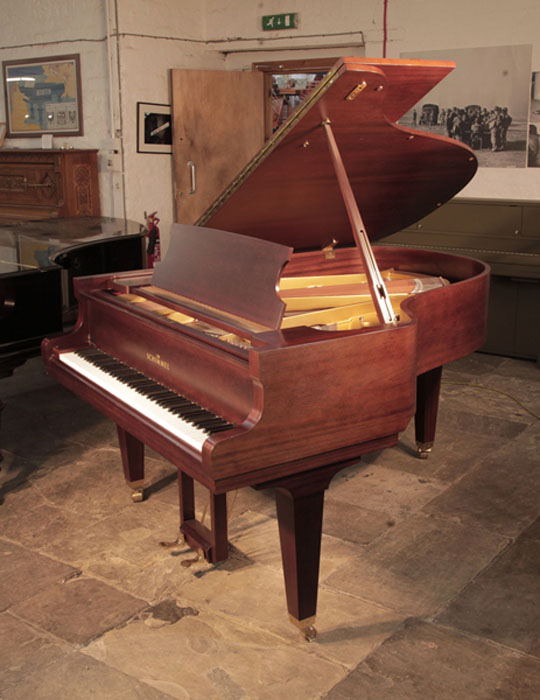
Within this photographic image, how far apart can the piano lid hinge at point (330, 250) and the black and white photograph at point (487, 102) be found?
252 centimetres

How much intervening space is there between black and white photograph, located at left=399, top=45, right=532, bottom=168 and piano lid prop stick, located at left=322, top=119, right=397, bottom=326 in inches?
128

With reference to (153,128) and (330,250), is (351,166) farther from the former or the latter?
(153,128)

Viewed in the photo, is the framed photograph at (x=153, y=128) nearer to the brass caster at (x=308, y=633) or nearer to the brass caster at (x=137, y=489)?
the brass caster at (x=137, y=489)

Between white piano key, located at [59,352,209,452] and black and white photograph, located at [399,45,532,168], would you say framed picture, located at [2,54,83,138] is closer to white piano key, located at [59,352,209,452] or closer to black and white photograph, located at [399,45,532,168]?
black and white photograph, located at [399,45,532,168]

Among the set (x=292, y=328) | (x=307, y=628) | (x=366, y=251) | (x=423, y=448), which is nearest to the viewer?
(x=292, y=328)

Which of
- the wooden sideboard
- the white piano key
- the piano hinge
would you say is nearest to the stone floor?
the white piano key

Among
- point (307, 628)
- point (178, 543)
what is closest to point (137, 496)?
point (178, 543)

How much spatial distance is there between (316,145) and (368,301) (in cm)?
57

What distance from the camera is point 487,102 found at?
17.8 ft

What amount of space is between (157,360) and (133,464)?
889 mm

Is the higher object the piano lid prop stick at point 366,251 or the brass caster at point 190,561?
the piano lid prop stick at point 366,251

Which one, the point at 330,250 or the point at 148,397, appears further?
the point at 330,250

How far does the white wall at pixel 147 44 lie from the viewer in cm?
611

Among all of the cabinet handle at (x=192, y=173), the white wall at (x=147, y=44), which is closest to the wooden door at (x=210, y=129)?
the cabinet handle at (x=192, y=173)
